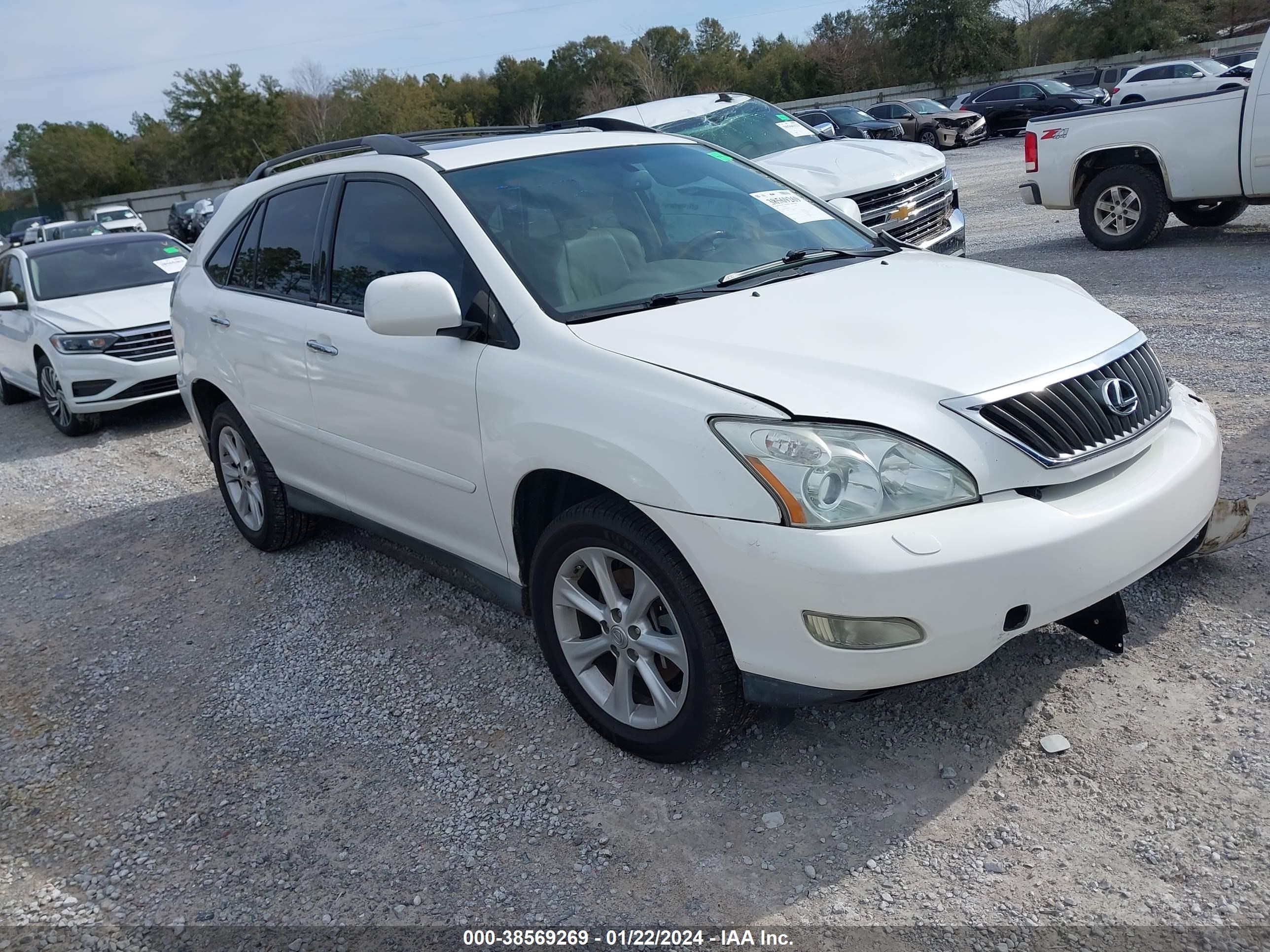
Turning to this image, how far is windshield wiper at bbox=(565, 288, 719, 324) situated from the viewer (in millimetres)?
3258

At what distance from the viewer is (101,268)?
975cm

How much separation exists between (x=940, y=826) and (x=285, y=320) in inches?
128

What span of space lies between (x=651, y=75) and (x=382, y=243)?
5692cm

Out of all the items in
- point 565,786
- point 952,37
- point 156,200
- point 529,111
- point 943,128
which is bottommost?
point 565,786

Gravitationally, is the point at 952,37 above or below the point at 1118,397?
above

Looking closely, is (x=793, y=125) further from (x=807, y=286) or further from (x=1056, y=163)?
(x=807, y=286)

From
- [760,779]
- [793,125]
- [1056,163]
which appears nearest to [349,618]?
[760,779]

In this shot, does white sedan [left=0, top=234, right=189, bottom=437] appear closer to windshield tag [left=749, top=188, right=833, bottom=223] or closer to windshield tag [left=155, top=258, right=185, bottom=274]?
windshield tag [left=155, top=258, right=185, bottom=274]

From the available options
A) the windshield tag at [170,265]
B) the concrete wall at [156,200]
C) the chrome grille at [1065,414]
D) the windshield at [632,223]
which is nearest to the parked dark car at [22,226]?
the concrete wall at [156,200]

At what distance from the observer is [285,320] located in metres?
4.41

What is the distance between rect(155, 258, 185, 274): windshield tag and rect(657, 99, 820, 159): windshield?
4.81m

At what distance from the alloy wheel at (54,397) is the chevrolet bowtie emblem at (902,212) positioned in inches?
274

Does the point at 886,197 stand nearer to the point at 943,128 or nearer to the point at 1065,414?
the point at 1065,414

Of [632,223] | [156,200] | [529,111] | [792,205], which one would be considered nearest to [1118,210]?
[792,205]
